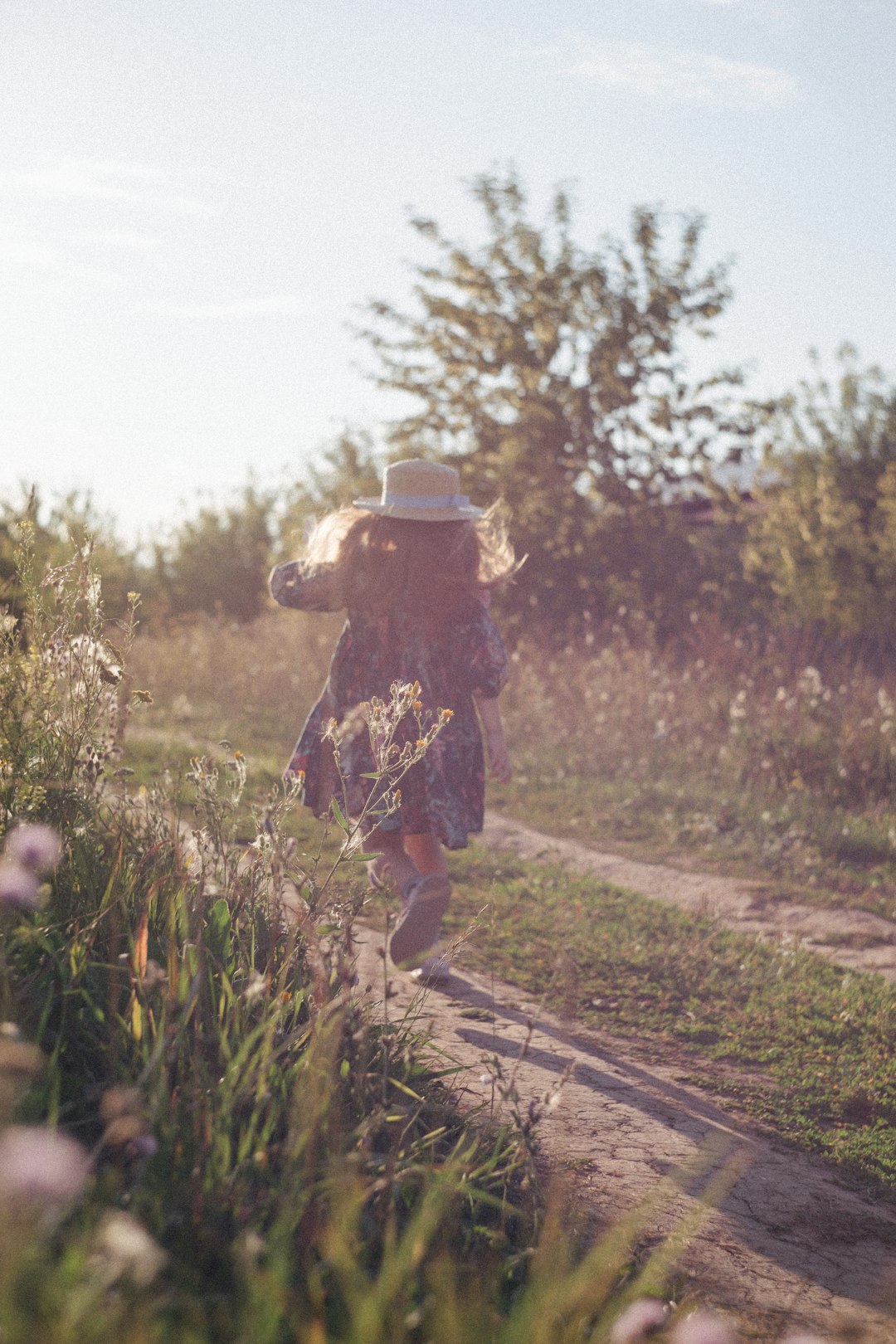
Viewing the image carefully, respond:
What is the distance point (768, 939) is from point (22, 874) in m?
4.20

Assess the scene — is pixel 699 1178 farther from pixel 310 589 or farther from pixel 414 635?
pixel 310 589

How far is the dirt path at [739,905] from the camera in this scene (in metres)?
5.47

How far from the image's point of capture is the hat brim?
452cm

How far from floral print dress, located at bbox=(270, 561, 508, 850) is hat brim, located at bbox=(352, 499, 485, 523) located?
0.31 meters

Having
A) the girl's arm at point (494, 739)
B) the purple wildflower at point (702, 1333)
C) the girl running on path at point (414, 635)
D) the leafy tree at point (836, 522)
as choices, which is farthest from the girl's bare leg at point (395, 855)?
the leafy tree at point (836, 522)

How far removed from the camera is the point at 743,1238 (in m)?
2.61

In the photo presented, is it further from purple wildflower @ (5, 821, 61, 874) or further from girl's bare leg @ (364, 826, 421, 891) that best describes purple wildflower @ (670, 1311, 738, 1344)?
girl's bare leg @ (364, 826, 421, 891)

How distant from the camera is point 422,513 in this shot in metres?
4.53

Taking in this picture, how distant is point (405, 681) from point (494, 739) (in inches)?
16.1

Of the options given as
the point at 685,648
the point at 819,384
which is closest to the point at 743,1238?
the point at 685,648

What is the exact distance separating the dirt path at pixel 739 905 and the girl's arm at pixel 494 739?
137 centimetres

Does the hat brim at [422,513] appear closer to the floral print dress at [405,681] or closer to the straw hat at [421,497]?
the straw hat at [421,497]

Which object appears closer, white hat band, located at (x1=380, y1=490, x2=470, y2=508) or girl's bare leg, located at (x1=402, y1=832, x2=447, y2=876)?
girl's bare leg, located at (x1=402, y1=832, x2=447, y2=876)

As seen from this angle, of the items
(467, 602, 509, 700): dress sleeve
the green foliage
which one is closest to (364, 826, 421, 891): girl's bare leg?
the green foliage
